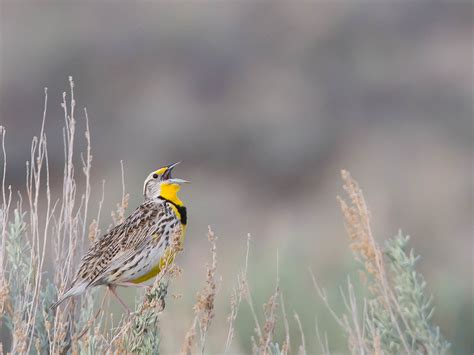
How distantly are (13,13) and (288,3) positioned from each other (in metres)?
5.41

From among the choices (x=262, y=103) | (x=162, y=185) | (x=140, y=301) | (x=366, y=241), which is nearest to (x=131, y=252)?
(x=140, y=301)

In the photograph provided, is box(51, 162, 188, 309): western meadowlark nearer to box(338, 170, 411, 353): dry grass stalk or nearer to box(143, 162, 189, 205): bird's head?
box(143, 162, 189, 205): bird's head

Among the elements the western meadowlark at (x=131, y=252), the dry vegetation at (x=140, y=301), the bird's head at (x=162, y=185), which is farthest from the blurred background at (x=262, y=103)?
the dry vegetation at (x=140, y=301)

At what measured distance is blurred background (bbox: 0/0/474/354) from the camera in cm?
1509

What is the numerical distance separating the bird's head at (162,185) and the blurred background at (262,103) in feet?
24.8

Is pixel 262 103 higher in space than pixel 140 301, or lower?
higher

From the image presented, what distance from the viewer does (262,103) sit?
19.3 meters

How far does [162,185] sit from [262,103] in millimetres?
15546

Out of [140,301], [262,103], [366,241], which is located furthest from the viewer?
[262,103]

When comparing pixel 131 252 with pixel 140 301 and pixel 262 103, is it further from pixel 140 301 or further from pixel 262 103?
pixel 262 103

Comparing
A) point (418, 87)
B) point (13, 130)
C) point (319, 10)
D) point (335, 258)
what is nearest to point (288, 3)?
point (319, 10)

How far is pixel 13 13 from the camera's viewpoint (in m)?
19.8

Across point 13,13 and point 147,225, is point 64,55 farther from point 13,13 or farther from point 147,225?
point 147,225

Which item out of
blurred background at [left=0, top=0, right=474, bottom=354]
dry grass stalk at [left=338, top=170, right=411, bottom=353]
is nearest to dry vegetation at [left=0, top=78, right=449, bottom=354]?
dry grass stalk at [left=338, top=170, right=411, bottom=353]
